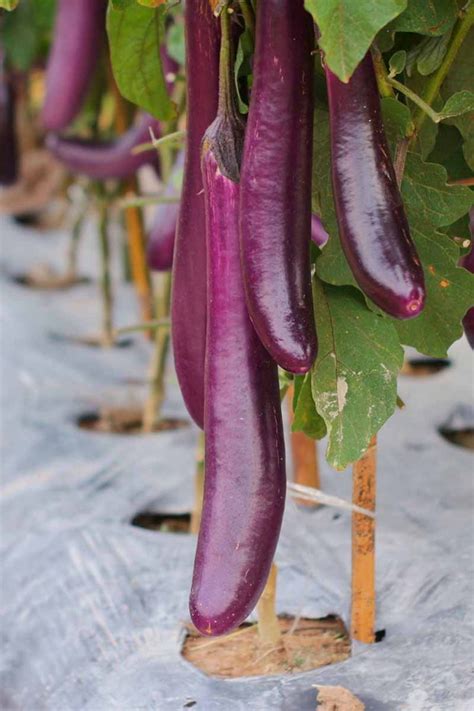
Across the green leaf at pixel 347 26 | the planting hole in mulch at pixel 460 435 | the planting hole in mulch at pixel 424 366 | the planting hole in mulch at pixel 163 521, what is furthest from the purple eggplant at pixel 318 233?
the planting hole in mulch at pixel 424 366

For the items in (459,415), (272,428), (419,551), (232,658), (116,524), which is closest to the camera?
(272,428)

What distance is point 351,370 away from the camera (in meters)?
0.76

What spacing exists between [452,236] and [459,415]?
0.83 m

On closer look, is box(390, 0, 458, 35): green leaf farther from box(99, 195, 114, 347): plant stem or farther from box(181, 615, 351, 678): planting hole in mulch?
box(99, 195, 114, 347): plant stem

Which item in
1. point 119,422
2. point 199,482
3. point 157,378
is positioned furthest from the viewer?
point 119,422

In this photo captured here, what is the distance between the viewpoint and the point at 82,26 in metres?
1.86

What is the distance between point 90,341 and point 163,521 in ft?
3.07

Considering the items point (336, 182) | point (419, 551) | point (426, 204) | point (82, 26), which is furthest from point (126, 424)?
point (336, 182)

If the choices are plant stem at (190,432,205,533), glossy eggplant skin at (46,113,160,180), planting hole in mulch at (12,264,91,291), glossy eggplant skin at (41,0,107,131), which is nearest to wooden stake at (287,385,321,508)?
plant stem at (190,432,205,533)

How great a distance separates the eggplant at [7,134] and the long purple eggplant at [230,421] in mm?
2023

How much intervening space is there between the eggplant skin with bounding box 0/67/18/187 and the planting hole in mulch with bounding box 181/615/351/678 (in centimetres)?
178

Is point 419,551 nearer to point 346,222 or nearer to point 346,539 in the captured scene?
point 346,539

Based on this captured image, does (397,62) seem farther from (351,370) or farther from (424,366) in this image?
(424,366)

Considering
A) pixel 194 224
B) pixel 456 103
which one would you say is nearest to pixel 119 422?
pixel 194 224
